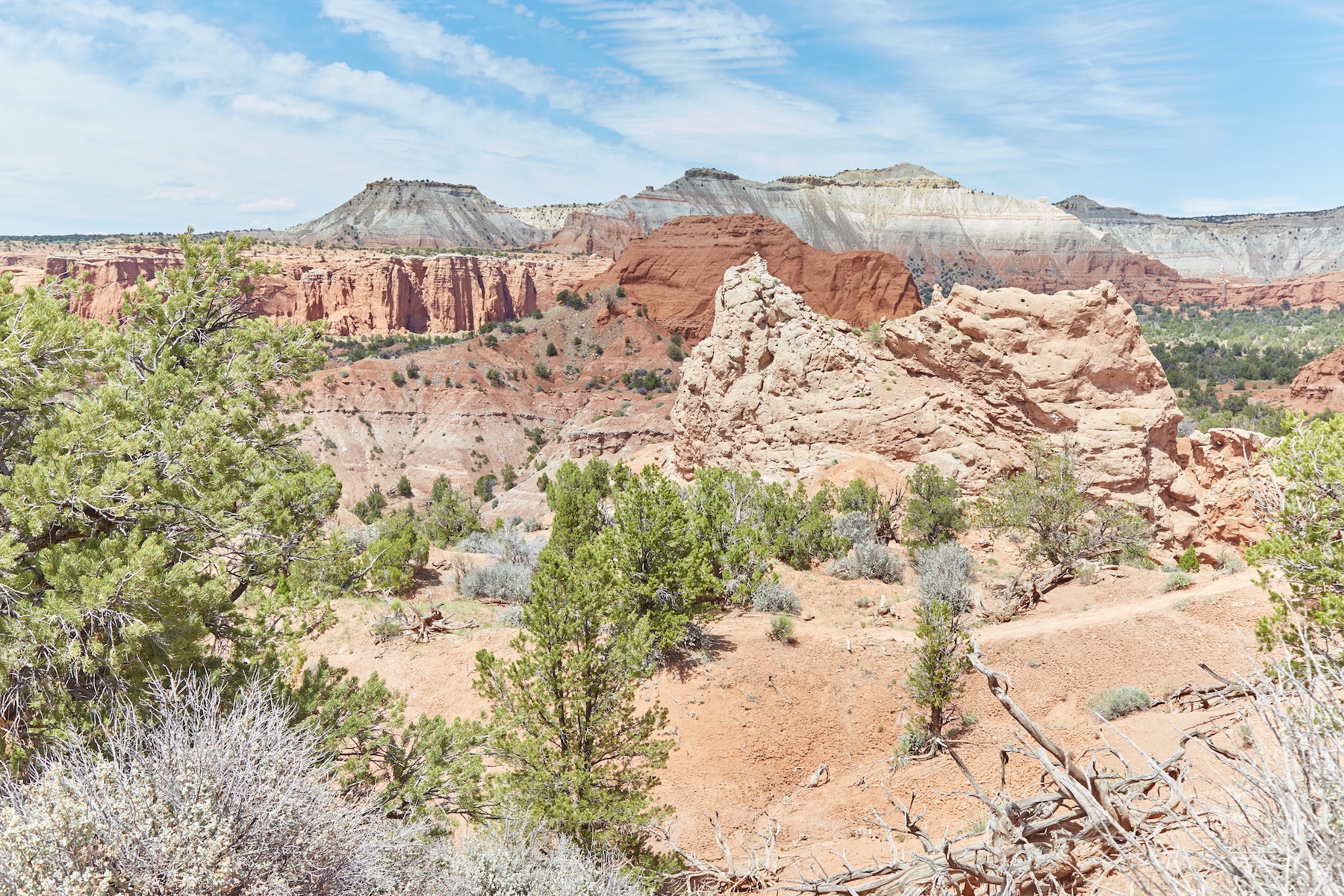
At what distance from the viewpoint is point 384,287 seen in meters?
87.9

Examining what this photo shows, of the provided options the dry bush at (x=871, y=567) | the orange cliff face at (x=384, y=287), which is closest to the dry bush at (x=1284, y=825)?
the dry bush at (x=871, y=567)

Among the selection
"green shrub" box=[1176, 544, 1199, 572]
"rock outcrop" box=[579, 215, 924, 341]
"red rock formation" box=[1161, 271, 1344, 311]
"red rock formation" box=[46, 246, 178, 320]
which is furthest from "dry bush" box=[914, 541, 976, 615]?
"red rock formation" box=[1161, 271, 1344, 311]

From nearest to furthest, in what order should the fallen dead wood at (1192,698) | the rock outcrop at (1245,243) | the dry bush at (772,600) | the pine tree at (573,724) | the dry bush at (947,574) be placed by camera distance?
1. the pine tree at (573,724)
2. the fallen dead wood at (1192,698)
3. the dry bush at (772,600)
4. the dry bush at (947,574)
5. the rock outcrop at (1245,243)

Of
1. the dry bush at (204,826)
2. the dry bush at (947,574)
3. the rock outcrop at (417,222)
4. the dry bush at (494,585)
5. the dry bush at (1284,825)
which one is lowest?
the dry bush at (494,585)

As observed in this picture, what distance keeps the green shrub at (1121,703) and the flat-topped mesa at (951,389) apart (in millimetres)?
11541

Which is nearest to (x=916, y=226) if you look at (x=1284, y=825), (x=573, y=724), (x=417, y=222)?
(x=417, y=222)

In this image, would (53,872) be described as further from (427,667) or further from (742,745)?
(427,667)

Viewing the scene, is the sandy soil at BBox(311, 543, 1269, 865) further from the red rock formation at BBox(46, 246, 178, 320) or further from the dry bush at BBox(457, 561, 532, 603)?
the red rock formation at BBox(46, 246, 178, 320)

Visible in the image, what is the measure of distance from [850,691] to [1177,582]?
817cm

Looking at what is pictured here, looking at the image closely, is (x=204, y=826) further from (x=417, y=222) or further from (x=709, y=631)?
→ (x=417, y=222)

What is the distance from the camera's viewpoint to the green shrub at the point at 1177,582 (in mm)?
15242

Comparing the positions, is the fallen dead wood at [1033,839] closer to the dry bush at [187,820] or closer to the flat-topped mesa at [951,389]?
the dry bush at [187,820]

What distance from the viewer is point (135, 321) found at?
7520 millimetres

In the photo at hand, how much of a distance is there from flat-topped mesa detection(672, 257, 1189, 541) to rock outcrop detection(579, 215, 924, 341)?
38686 millimetres
